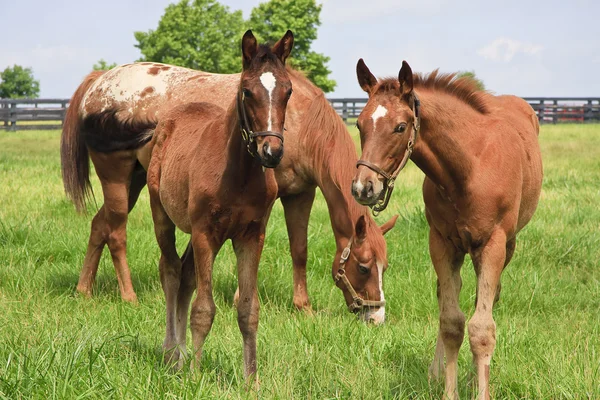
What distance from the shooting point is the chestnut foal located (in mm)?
3520

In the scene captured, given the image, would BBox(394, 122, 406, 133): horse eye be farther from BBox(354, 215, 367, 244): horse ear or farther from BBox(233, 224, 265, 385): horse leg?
BBox(354, 215, 367, 244): horse ear

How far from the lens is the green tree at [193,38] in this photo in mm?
39906

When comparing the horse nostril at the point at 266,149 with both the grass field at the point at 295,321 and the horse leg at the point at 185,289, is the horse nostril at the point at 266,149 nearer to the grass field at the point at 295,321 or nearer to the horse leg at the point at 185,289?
the grass field at the point at 295,321

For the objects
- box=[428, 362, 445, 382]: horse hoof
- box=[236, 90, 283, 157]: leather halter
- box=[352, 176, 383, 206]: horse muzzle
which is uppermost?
box=[236, 90, 283, 157]: leather halter

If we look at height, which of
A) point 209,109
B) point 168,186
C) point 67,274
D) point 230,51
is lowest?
point 67,274

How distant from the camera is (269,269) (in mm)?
6371

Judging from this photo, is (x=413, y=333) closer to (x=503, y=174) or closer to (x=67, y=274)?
(x=503, y=174)

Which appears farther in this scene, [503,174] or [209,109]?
[209,109]

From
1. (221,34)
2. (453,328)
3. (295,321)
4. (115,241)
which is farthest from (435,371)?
(221,34)

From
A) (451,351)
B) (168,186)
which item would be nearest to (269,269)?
(168,186)

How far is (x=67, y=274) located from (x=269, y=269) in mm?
1797

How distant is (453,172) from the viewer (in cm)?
356

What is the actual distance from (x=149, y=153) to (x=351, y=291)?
200 cm

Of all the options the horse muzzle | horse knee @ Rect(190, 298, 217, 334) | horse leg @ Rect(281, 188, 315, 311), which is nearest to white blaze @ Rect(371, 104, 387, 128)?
the horse muzzle
